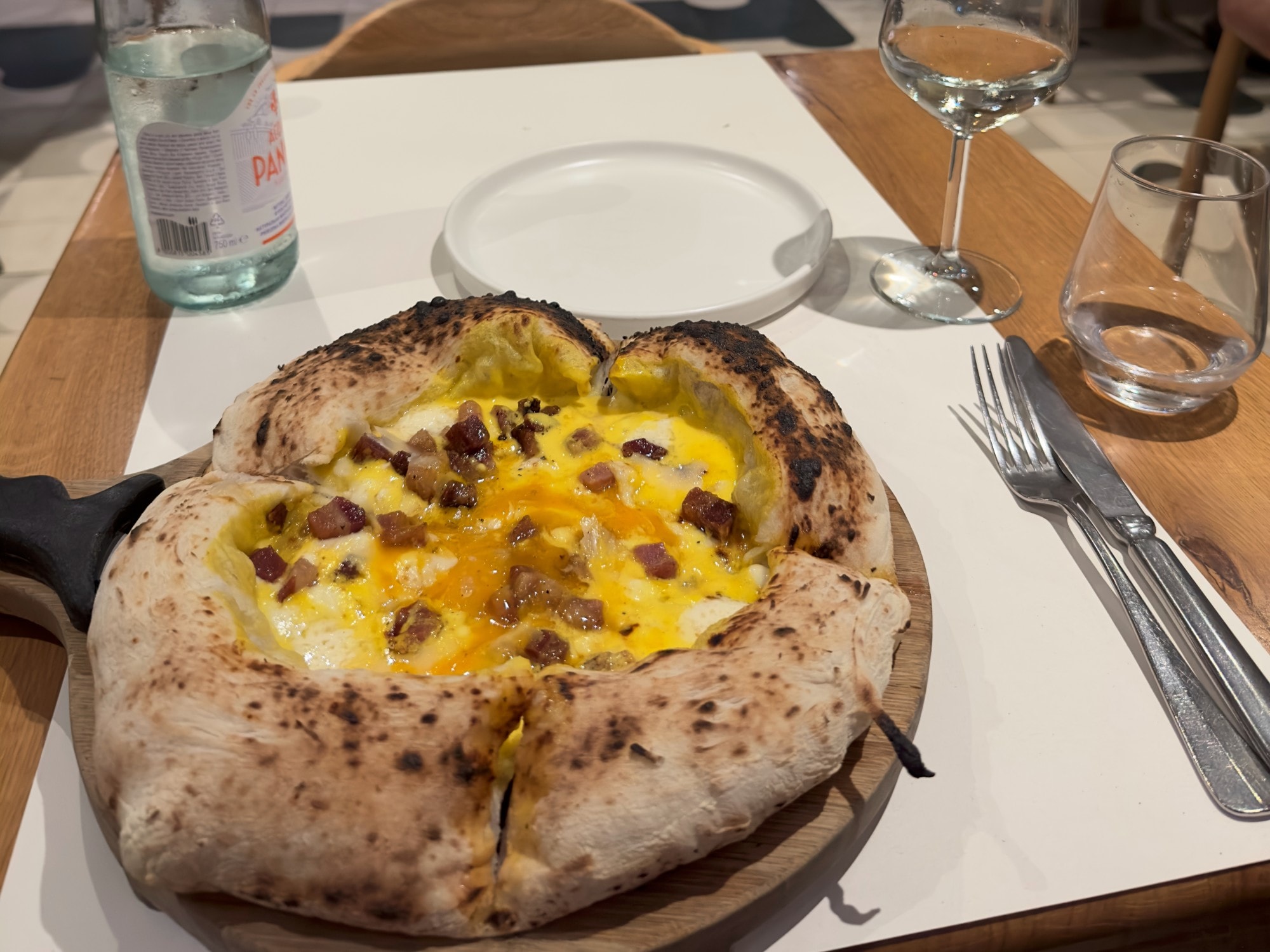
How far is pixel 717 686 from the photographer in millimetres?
1207

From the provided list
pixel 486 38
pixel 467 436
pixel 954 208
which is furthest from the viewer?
pixel 486 38

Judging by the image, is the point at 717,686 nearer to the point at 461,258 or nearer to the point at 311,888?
the point at 311,888

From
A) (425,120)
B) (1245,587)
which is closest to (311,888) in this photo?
(1245,587)

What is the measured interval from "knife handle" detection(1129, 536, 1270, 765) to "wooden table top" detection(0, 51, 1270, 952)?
13 cm

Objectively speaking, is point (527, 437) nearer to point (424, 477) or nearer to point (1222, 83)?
point (424, 477)

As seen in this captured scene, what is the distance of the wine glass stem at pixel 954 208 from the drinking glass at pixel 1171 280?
0.35 m

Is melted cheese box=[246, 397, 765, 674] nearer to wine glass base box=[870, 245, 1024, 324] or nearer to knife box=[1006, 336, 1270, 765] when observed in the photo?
knife box=[1006, 336, 1270, 765]

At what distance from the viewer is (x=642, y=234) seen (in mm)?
2480

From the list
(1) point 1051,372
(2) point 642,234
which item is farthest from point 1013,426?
(2) point 642,234

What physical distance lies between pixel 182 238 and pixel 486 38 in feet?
6.10

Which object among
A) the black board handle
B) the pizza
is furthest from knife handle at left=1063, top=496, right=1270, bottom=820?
the black board handle

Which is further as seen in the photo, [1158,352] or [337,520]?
[1158,352]

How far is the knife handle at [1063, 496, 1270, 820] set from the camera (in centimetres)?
133

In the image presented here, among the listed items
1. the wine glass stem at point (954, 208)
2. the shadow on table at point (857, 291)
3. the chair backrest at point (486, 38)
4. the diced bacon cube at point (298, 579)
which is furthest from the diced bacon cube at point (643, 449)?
the chair backrest at point (486, 38)
